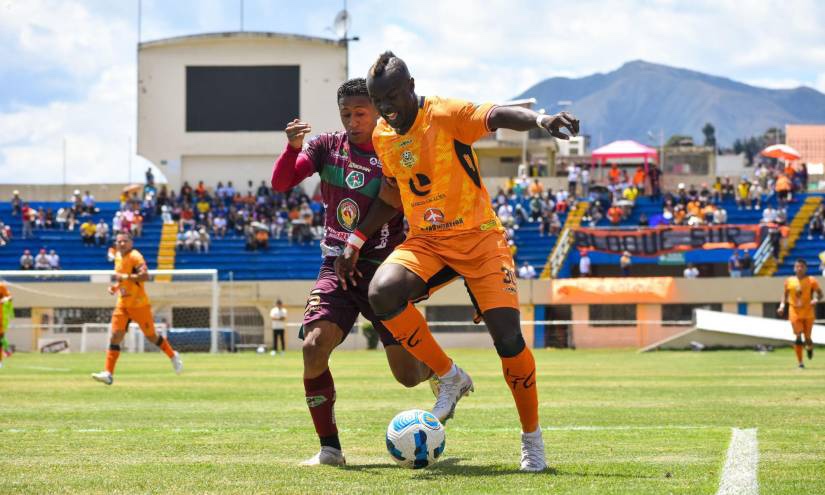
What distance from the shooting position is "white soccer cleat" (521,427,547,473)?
23.6 ft

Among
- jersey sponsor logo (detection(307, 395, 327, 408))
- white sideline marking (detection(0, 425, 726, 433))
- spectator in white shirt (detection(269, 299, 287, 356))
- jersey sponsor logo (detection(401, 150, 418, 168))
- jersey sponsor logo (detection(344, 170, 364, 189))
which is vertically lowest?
spectator in white shirt (detection(269, 299, 287, 356))

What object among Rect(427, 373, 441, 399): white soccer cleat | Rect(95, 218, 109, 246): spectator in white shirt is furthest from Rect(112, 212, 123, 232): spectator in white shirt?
Rect(427, 373, 441, 399): white soccer cleat

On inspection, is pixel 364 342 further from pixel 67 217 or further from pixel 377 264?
pixel 377 264

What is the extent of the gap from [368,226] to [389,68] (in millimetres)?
1239

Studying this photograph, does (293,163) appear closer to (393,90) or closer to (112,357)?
(393,90)

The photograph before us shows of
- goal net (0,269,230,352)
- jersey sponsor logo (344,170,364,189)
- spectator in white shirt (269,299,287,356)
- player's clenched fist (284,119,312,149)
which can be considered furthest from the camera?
goal net (0,269,230,352)

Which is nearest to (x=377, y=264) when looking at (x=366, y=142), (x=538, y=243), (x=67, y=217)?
(x=366, y=142)

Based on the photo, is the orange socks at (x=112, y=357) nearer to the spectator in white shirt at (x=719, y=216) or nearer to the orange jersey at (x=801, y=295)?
Answer: the orange jersey at (x=801, y=295)

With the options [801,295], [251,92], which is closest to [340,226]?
[801,295]

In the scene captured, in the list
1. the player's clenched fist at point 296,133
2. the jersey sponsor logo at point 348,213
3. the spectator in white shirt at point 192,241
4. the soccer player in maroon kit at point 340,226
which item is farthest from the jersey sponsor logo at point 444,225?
the spectator in white shirt at point 192,241

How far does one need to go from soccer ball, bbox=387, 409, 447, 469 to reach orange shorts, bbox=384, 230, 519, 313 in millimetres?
797

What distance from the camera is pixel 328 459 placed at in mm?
7832

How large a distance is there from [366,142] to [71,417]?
17.5 ft

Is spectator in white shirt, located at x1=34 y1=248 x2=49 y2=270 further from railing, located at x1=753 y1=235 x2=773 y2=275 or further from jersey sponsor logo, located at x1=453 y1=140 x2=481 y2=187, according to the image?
jersey sponsor logo, located at x1=453 y1=140 x2=481 y2=187
